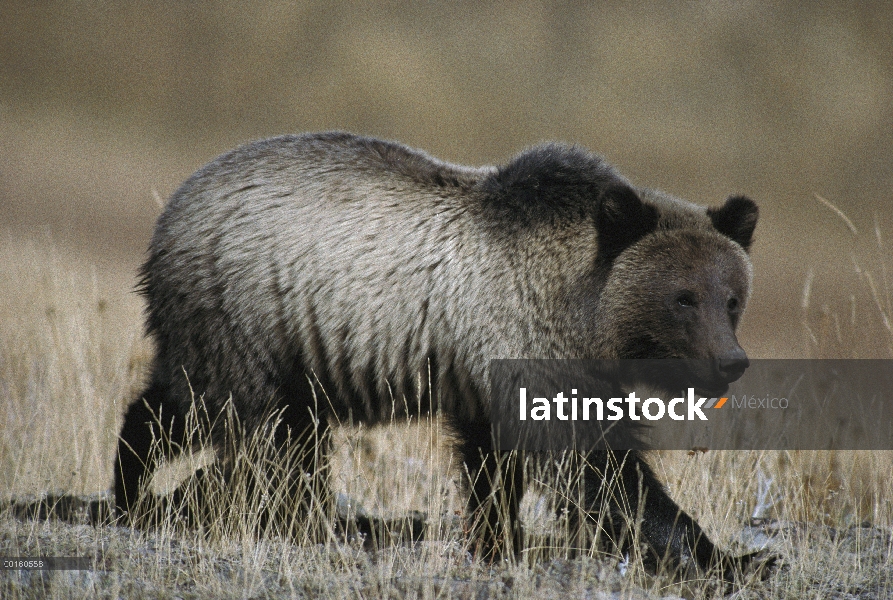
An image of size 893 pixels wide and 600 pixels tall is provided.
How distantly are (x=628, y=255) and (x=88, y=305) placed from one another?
7380mm

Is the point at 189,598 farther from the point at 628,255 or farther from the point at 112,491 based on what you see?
the point at 628,255

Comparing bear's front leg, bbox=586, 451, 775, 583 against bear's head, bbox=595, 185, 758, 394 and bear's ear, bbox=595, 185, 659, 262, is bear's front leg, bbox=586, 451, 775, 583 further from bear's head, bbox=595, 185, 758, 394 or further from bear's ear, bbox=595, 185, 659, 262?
bear's ear, bbox=595, 185, 659, 262

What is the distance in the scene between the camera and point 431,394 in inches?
217

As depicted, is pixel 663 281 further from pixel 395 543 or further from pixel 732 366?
pixel 395 543

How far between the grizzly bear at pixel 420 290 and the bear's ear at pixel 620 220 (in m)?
0.01

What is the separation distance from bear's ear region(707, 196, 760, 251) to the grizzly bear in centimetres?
1

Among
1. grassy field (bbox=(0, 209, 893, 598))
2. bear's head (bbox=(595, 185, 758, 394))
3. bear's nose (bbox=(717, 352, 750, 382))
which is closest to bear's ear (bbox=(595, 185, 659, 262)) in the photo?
bear's head (bbox=(595, 185, 758, 394))

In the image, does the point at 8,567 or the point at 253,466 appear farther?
the point at 253,466

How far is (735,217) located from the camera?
212 inches

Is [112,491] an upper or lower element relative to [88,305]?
lower

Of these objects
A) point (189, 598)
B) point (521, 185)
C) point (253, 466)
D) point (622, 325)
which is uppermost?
point (521, 185)

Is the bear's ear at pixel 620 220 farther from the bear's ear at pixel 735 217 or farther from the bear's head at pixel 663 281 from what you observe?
the bear's ear at pixel 735 217

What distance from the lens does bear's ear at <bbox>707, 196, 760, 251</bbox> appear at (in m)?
5.36

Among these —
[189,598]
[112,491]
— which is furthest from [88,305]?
[189,598]
